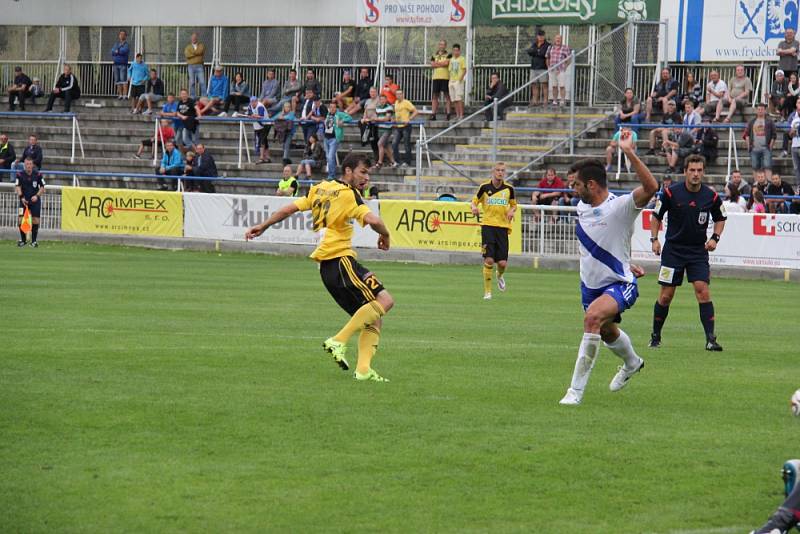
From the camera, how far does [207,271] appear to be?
25.4m

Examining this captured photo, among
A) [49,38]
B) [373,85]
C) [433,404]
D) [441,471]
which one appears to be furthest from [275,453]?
[49,38]

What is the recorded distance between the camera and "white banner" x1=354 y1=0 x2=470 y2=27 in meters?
39.3

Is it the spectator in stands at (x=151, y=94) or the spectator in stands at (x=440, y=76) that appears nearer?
the spectator in stands at (x=440, y=76)

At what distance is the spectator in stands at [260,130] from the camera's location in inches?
1518

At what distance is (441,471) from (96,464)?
6.89ft

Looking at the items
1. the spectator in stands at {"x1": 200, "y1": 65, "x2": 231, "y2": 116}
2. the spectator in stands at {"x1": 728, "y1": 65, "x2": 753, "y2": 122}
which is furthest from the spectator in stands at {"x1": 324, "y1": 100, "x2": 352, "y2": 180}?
the spectator in stands at {"x1": 728, "y1": 65, "x2": 753, "y2": 122}

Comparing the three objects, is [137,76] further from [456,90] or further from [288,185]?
[288,185]

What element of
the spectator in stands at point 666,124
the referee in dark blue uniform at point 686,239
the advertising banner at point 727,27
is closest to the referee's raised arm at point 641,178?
the referee in dark blue uniform at point 686,239

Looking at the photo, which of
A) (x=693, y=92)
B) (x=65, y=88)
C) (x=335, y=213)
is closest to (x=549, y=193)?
(x=693, y=92)

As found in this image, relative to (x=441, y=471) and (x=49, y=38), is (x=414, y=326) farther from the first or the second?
(x=49, y=38)

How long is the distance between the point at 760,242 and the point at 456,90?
13087 millimetres

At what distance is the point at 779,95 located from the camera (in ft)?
108

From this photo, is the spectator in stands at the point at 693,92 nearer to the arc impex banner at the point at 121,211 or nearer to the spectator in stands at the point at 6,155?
the arc impex banner at the point at 121,211

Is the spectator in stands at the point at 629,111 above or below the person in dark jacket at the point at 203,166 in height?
above
